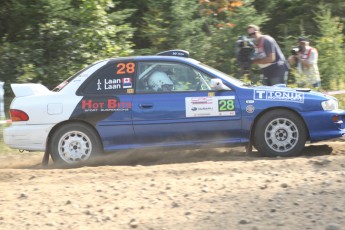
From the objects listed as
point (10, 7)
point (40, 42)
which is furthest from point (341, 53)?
point (10, 7)

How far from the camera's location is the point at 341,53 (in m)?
13.5

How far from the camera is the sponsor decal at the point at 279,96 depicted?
23.8ft

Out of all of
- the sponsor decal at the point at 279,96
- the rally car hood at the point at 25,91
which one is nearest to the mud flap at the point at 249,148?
the sponsor decal at the point at 279,96

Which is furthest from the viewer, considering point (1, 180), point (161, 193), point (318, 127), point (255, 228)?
point (318, 127)

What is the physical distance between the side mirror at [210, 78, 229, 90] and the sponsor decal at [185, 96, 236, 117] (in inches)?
5.6

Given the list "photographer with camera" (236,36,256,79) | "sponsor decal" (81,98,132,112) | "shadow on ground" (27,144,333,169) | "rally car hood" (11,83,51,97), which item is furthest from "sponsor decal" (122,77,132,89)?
"photographer with camera" (236,36,256,79)

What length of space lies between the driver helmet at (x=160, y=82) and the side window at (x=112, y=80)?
11.5 inches

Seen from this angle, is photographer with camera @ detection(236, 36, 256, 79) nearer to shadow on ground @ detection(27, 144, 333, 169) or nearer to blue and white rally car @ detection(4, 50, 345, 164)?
shadow on ground @ detection(27, 144, 333, 169)

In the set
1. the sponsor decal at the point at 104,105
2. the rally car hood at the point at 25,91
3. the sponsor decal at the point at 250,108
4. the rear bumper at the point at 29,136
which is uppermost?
the rally car hood at the point at 25,91

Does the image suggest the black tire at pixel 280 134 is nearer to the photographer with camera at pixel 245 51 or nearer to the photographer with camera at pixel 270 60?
the photographer with camera at pixel 270 60

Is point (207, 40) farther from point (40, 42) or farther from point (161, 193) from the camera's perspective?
point (161, 193)

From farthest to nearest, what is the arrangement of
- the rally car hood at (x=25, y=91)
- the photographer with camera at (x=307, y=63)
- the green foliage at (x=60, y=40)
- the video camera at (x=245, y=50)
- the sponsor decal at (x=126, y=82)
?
1. the green foliage at (x=60, y=40)
2. the video camera at (x=245, y=50)
3. the photographer with camera at (x=307, y=63)
4. the rally car hood at (x=25, y=91)
5. the sponsor decal at (x=126, y=82)

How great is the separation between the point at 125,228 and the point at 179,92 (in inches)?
119

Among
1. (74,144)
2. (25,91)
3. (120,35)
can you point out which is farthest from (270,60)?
(25,91)
